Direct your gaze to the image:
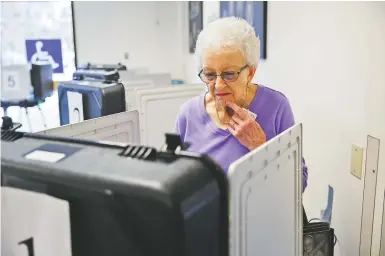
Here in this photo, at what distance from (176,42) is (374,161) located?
321cm

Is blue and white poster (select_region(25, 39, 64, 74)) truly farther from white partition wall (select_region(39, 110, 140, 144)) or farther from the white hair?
the white hair

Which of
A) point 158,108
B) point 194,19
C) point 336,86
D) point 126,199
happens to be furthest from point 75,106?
point 194,19

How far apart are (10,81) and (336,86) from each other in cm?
378

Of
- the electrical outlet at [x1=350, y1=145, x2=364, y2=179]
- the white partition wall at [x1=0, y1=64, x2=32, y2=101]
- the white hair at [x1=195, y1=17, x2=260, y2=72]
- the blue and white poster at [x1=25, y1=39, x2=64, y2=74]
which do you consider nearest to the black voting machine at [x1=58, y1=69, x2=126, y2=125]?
the white hair at [x1=195, y1=17, x2=260, y2=72]

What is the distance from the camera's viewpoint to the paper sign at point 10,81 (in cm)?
456

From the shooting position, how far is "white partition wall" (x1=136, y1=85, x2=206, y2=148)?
220 cm

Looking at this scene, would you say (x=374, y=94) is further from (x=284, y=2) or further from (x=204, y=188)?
(x=204, y=188)

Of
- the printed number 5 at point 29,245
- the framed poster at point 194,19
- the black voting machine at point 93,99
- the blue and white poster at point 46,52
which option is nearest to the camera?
the printed number 5 at point 29,245

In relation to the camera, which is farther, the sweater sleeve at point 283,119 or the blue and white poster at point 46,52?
the blue and white poster at point 46,52

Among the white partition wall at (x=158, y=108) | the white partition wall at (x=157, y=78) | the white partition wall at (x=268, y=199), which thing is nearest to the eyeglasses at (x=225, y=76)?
the white partition wall at (x=268, y=199)

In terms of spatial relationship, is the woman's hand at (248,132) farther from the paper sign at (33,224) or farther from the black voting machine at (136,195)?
the paper sign at (33,224)

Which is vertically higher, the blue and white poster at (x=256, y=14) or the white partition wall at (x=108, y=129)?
the blue and white poster at (x=256, y=14)

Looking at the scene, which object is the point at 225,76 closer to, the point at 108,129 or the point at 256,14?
the point at 108,129

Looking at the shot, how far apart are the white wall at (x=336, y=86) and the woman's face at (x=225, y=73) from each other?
56cm
